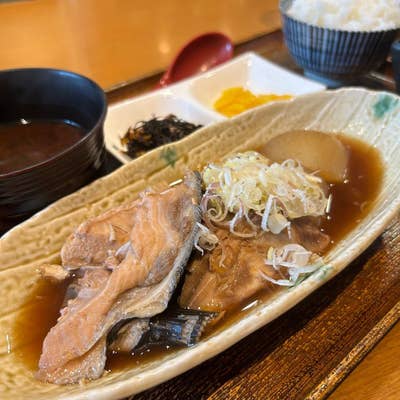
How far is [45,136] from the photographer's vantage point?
1954mm

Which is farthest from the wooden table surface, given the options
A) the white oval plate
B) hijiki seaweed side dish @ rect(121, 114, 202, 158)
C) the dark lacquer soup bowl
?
the white oval plate

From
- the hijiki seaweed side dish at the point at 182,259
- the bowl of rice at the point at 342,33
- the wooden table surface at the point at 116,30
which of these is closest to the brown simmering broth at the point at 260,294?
the hijiki seaweed side dish at the point at 182,259

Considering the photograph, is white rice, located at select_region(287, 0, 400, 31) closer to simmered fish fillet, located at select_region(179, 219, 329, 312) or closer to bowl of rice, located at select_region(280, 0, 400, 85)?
bowl of rice, located at select_region(280, 0, 400, 85)

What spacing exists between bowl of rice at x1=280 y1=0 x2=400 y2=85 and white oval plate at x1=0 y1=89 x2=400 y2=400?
0.54 meters

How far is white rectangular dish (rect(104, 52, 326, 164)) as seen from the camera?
98.2 inches

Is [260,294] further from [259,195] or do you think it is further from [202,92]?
[202,92]

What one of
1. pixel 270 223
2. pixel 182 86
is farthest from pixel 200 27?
pixel 270 223

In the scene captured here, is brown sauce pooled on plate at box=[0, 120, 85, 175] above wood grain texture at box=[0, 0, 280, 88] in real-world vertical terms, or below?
above

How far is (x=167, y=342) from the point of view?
1.31m

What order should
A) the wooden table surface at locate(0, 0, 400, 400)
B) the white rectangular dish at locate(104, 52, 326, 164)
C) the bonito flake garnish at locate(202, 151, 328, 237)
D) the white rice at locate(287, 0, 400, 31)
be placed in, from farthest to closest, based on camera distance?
1. the wooden table surface at locate(0, 0, 400, 400)
2. the white rice at locate(287, 0, 400, 31)
3. the white rectangular dish at locate(104, 52, 326, 164)
4. the bonito flake garnish at locate(202, 151, 328, 237)

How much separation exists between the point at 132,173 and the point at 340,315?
1.04 metres

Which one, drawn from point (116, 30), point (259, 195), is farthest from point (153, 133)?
point (116, 30)

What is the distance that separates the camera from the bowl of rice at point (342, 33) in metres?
2.54

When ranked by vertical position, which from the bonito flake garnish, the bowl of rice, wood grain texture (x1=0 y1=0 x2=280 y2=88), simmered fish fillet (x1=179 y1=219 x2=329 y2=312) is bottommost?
wood grain texture (x1=0 y1=0 x2=280 y2=88)
